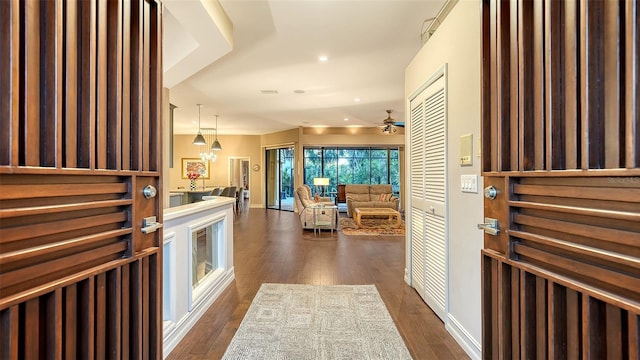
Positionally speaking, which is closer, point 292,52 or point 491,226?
point 491,226

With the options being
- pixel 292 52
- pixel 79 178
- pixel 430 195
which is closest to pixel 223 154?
pixel 292 52

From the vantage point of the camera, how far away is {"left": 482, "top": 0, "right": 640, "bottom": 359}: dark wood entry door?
2.69ft

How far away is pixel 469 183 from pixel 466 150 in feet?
0.76

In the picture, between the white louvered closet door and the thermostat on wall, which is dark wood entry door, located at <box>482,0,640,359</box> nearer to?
the thermostat on wall

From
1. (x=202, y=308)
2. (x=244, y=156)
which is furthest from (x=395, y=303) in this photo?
(x=244, y=156)

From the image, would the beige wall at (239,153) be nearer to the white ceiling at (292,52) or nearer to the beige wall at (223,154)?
the beige wall at (223,154)

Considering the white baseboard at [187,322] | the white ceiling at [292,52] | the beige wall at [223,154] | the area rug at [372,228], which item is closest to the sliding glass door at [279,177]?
the beige wall at [223,154]

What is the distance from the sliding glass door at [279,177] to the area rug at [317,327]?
8.59 metres

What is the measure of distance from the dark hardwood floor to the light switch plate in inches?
43.5

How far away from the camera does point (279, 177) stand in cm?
1220

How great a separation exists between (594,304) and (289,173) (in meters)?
11.3

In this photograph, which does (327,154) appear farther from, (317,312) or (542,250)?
(542,250)

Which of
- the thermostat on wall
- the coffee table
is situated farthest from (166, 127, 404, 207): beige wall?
the thermostat on wall

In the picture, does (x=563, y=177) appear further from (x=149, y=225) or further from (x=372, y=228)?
(x=372, y=228)
